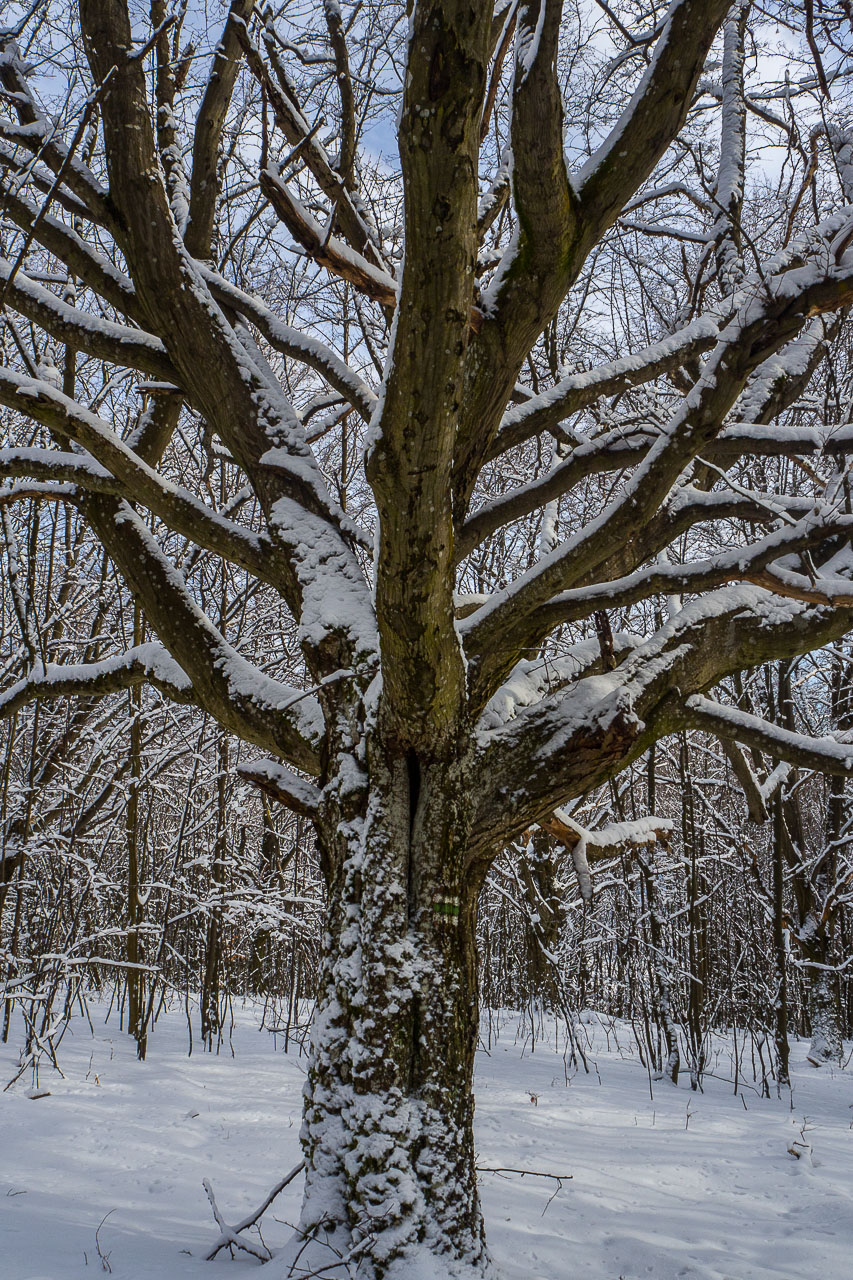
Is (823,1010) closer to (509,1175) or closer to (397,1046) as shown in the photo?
(509,1175)

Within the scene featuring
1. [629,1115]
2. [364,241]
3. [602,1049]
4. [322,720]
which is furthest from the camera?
[602,1049]

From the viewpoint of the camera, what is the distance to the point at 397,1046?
2.09 m

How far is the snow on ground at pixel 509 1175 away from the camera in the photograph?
2.27 metres

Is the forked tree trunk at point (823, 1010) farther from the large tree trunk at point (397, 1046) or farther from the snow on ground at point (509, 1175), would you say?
the large tree trunk at point (397, 1046)

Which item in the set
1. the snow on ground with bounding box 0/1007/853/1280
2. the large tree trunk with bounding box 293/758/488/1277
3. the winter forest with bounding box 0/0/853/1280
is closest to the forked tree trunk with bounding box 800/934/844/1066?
the snow on ground with bounding box 0/1007/853/1280

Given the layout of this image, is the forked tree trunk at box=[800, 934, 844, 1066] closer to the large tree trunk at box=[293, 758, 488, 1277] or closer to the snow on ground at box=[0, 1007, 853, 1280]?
the snow on ground at box=[0, 1007, 853, 1280]

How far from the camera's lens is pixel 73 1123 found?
3.38m

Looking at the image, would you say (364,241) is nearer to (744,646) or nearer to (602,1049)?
(744,646)

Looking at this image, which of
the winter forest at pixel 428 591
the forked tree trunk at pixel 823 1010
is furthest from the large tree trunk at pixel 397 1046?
the forked tree trunk at pixel 823 1010

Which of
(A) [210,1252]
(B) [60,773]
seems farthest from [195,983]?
(A) [210,1252]

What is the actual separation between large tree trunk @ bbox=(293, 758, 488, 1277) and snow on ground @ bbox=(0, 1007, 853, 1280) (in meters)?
0.30

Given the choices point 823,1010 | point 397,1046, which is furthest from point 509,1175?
point 823,1010

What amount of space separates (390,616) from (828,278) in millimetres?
1694

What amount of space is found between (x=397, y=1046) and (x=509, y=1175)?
1.53 meters
